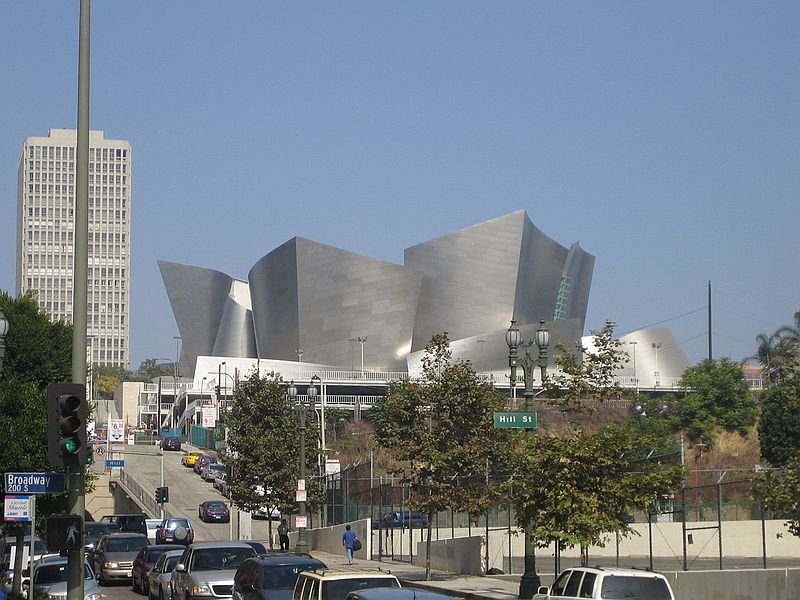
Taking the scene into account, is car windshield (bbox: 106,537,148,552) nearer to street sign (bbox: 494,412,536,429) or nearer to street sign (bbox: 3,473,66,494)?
street sign (bbox: 494,412,536,429)

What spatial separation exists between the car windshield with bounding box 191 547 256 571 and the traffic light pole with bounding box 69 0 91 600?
7548 mm

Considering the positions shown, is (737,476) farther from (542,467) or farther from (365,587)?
(365,587)

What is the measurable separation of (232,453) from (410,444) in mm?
27451

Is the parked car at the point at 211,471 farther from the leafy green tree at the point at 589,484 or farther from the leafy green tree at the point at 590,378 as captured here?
the leafy green tree at the point at 589,484

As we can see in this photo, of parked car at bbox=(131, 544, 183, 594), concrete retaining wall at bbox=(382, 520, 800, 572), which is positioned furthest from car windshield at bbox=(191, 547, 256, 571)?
concrete retaining wall at bbox=(382, 520, 800, 572)

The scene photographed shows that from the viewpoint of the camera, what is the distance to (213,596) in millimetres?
23422

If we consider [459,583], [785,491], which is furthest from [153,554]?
[785,491]

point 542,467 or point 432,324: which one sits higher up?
point 432,324

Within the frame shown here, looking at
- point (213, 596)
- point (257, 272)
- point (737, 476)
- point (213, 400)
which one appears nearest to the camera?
point (213, 596)

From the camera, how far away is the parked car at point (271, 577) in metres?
19.6

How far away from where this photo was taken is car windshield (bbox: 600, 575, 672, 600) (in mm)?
18781

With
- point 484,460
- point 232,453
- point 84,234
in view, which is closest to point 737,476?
point 232,453

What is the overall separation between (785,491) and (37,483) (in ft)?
47.0

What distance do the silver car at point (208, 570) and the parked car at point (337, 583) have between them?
642 cm
